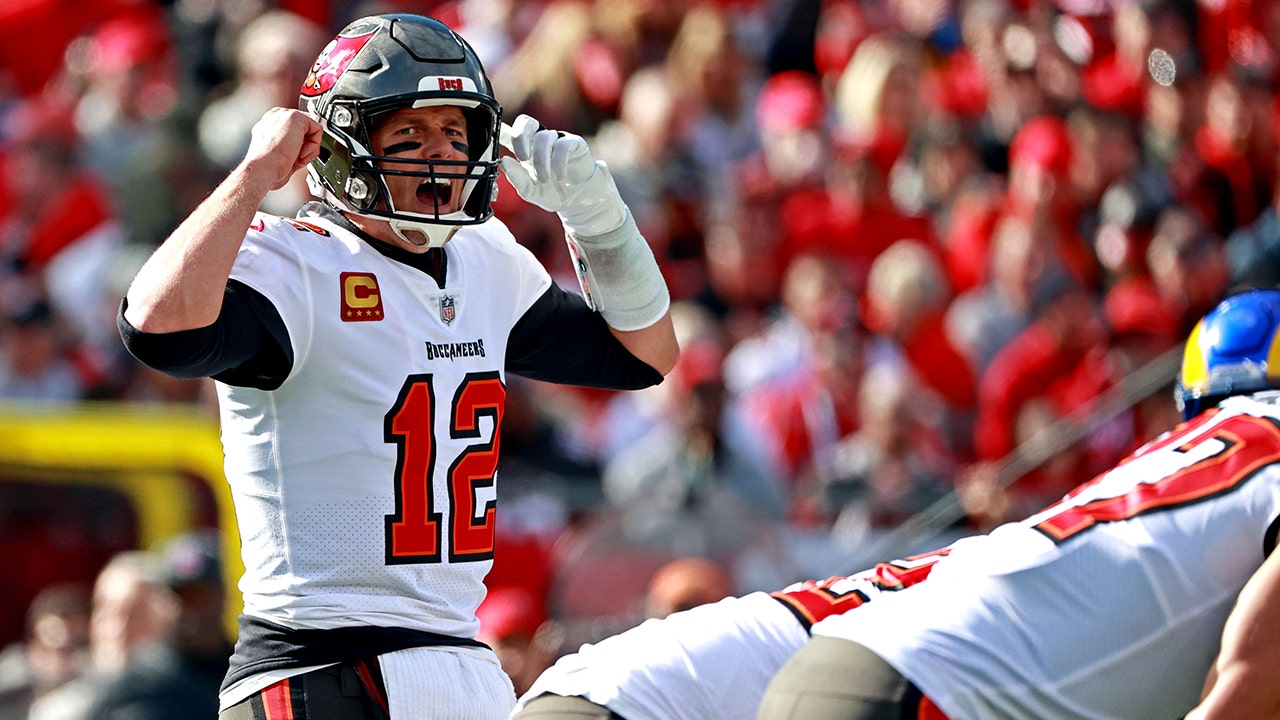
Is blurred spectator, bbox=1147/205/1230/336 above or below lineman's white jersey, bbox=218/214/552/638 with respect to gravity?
below

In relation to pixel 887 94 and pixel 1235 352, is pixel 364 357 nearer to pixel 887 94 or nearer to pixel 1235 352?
pixel 1235 352

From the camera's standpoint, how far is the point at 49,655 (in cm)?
683

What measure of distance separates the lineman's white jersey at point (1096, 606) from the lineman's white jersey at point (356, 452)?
775 mm

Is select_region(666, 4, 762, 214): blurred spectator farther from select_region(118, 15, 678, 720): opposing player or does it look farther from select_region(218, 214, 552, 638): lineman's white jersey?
select_region(218, 214, 552, 638): lineman's white jersey

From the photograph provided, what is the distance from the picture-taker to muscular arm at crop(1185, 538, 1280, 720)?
10.7 ft

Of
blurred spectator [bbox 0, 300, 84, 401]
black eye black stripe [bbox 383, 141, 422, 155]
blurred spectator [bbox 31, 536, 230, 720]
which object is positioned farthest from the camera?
blurred spectator [bbox 0, 300, 84, 401]

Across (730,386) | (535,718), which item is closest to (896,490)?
(730,386)

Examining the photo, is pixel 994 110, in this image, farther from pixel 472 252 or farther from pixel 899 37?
pixel 472 252

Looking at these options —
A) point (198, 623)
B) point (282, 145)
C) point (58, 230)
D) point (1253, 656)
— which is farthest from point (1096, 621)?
point (58, 230)

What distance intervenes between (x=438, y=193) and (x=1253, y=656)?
183cm

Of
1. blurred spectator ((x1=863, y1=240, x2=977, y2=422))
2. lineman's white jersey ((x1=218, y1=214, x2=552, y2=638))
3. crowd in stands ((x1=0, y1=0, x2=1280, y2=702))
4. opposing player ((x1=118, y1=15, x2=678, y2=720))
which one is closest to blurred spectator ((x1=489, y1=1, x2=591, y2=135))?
crowd in stands ((x1=0, y1=0, x2=1280, y2=702))

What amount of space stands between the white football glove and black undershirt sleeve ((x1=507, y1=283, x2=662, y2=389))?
8.5 inches

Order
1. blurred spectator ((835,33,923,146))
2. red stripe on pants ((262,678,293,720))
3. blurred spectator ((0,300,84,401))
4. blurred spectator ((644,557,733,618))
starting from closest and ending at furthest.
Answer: red stripe on pants ((262,678,293,720))
blurred spectator ((644,557,733,618))
blurred spectator ((0,300,84,401))
blurred spectator ((835,33,923,146))

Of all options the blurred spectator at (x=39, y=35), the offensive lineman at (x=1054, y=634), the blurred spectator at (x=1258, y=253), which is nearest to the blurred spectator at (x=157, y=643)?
the offensive lineman at (x=1054, y=634)
